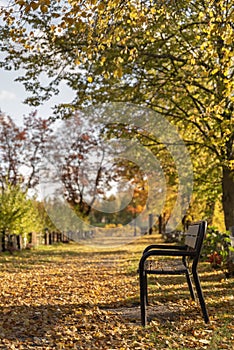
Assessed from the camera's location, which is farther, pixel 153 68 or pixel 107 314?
pixel 153 68

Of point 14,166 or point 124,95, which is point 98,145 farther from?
point 124,95

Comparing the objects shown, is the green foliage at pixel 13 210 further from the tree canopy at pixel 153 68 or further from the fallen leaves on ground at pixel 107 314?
the fallen leaves on ground at pixel 107 314

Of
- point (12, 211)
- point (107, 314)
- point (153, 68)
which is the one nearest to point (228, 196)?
point (153, 68)

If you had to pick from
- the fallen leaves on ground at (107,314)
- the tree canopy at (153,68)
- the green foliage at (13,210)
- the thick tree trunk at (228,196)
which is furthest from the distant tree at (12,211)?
the thick tree trunk at (228,196)

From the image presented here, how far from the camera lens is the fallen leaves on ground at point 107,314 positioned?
4.55 metres

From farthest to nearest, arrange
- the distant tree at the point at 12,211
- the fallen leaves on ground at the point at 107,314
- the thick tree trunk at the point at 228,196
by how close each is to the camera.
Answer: the distant tree at the point at 12,211, the thick tree trunk at the point at 228,196, the fallen leaves on ground at the point at 107,314

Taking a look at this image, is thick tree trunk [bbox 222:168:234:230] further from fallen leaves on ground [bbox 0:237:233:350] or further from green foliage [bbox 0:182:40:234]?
green foliage [bbox 0:182:40:234]

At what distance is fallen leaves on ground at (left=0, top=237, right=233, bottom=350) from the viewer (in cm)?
455

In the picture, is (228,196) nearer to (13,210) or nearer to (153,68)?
(153,68)

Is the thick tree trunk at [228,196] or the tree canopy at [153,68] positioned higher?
the tree canopy at [153,68]

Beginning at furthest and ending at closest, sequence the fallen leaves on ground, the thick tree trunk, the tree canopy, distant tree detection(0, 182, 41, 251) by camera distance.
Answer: distant tree detection(0, 182, 41, 251) < the thick tree trunk < the tree canopy < the fallen leaves on ground

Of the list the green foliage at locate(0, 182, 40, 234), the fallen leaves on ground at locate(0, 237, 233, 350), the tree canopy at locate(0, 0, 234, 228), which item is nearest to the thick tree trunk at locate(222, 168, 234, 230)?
the tree canopy at locate(0, 0, 234, 228)

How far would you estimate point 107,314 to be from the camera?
571cm

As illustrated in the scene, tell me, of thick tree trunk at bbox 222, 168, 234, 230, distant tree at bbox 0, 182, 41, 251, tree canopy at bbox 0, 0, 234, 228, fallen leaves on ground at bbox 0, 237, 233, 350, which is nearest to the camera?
fallen leaves on ground at bbox 0, 237, 233, 350
